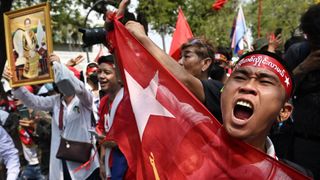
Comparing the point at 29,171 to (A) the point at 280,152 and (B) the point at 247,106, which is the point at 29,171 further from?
(B) the point at 247,106

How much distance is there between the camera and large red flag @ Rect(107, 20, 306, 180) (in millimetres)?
2141

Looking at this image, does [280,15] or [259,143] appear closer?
[259,143]

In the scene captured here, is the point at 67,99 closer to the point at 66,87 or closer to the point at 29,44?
the point at 66,87

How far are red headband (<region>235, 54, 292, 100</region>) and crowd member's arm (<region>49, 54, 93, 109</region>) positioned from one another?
288 cm

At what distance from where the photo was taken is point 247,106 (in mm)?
2090

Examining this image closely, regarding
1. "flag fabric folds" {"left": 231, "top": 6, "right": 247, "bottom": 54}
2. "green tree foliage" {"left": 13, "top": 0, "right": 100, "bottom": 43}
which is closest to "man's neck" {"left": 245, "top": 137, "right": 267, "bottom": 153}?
"flag fabric folds" {"left": 231, "top": 6, "right": 247, "bottom": 54}

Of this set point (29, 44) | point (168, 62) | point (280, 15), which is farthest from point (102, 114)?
point (280, 15)

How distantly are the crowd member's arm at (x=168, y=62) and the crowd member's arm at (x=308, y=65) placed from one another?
0.89 m

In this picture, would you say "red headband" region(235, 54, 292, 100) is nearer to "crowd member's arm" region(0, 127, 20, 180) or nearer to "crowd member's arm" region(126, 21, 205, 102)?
"crowd member's arm" region(126, 21, 205, 102)

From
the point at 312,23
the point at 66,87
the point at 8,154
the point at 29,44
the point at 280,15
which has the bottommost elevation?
the point at 8,154

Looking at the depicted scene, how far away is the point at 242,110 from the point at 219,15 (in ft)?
96.2

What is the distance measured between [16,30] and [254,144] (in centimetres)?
385

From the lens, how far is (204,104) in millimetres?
2859

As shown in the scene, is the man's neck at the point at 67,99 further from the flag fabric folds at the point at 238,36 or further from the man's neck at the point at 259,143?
the flag fabric folds at the point at 238,36
